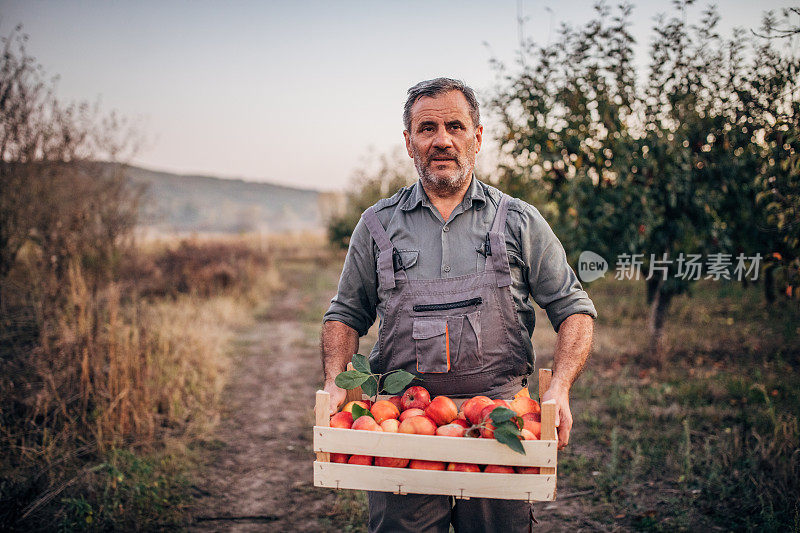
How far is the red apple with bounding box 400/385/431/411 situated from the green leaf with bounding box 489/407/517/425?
0.44m

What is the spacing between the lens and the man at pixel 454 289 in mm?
2102

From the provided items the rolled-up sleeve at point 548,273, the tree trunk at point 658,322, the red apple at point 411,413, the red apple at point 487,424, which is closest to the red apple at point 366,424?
the red apple at point 411,413

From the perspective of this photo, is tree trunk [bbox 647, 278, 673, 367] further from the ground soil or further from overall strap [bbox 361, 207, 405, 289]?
overall strap [bbox 361, 207, 405, 289]

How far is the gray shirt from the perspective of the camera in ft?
7.18

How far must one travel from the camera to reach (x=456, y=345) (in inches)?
82.7

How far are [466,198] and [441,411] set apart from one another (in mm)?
919

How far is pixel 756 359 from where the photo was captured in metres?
6.89

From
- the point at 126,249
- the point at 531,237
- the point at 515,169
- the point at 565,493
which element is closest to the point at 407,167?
the point at 126,249

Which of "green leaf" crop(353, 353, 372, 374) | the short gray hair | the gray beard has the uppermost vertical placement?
the short gray hair

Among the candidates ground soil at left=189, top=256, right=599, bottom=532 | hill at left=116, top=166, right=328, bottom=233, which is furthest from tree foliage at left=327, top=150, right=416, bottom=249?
hill at left=116, top=166, right=328, bottom=233

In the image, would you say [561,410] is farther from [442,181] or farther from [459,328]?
[442,181]

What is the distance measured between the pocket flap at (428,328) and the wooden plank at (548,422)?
1.84 feet

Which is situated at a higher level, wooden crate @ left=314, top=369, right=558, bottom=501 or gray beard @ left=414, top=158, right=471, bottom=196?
gray beard @ left=414, top=158, right=471, bottom=196

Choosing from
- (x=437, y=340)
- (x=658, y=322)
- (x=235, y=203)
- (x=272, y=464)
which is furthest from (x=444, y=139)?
(x=235, y=203)
